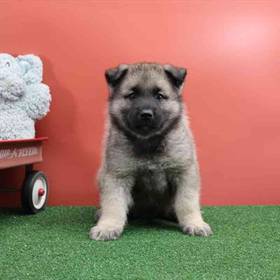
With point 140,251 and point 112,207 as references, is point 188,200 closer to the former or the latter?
point 112,207

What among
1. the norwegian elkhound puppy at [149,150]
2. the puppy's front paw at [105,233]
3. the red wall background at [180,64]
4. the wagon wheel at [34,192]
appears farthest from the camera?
A: the red wall background at [180,64]

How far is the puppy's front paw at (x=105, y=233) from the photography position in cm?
189

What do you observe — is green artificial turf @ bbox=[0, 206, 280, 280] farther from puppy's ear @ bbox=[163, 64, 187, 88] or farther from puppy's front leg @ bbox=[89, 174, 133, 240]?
puppy's ear @ bbox=[163, 64, 187, 88]

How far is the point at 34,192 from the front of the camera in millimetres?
2568

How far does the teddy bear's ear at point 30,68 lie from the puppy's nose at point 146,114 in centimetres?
101

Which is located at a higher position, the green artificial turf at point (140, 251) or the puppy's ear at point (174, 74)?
the puppy's ear at point (174, 74)

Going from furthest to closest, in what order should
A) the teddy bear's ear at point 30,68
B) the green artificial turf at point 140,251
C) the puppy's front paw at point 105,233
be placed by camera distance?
the teddy bear's ear at point 30,68
the puppy's front paw at point 105,233
the green artificial turf at point 140,251

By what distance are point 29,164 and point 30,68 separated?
0.61 meters

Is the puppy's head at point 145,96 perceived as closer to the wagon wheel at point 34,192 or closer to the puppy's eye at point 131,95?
the puppy's eye at point 131,95

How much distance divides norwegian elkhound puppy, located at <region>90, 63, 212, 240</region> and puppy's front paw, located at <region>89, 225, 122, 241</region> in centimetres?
9

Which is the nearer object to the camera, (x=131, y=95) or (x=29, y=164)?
(x=131, y=95)

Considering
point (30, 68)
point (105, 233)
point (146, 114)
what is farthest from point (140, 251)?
point (30, 68)

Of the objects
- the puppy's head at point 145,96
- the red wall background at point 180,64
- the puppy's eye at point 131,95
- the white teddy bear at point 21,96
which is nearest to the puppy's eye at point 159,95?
the puppy's head at point 145,96

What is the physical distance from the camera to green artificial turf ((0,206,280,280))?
4.75 feet
